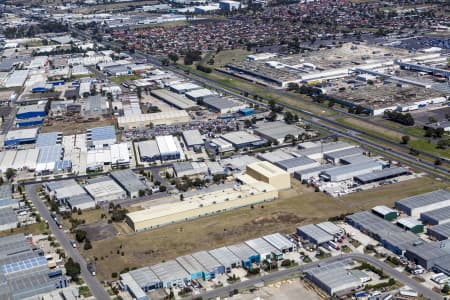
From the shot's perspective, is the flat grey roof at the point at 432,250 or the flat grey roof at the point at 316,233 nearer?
the flat grey roof at the point at 432,250

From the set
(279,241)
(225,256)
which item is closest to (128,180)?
(225,256)

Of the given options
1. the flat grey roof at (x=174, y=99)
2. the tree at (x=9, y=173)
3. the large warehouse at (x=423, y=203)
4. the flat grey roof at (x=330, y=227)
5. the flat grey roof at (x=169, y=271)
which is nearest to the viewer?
the flat grey roof at (x=169, y=271)

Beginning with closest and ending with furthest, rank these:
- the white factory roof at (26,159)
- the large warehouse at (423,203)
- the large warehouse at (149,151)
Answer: the large warehouse at (423,203) < the white factory roof at (26,159) < the large warehouse at (149,151)

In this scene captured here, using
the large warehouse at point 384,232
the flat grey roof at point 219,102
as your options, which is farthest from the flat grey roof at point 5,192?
the flat grey roof at point 219,102

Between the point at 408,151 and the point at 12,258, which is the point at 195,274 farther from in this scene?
the point at 408,151

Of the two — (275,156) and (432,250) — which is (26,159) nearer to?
(275,156)

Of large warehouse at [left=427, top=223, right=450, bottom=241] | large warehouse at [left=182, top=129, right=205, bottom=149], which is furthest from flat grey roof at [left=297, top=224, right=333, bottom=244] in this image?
large warehouse at [left=182, top=129, right=205, bottom=149]

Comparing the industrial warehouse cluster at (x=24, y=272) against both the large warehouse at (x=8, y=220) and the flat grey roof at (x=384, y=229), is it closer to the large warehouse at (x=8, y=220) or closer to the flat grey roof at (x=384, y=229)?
the large warehouse at (x=8, y=220)
